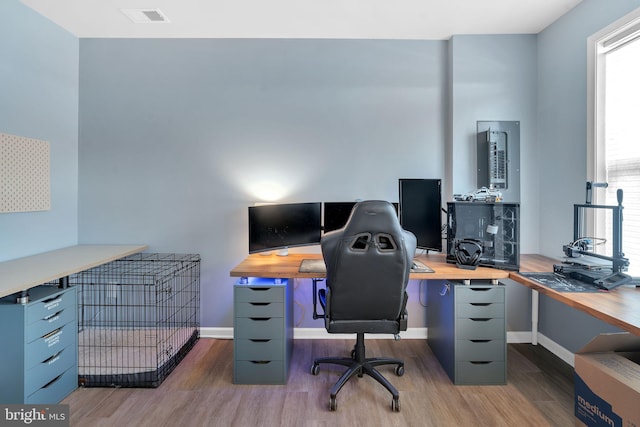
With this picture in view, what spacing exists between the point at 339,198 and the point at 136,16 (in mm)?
2213

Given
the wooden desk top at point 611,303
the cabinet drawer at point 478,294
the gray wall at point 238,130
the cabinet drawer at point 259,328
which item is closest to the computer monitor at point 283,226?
the gray wall at point 238,130

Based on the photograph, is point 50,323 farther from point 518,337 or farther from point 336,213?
point 518,337

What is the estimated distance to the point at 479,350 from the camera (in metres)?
2.21

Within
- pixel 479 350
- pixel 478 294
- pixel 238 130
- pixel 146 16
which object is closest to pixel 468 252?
pixel 478 294

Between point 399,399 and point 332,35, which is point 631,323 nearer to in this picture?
point 399,399

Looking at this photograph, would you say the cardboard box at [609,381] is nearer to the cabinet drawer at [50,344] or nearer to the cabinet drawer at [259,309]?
the cabinet drawer at [259,309]

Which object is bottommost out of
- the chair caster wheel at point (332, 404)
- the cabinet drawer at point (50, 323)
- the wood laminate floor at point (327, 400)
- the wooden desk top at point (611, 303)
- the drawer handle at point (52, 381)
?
the wood laminate floor at point (327, 400)

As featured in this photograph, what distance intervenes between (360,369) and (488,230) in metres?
1.34

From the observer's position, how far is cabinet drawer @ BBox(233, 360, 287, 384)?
2225 millimetres

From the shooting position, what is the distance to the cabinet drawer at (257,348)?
2.22 meters

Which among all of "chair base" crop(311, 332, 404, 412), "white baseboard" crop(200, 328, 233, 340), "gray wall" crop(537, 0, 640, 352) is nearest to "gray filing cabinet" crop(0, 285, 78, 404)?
"white baseboard" crop(200, 328, 233, 340)

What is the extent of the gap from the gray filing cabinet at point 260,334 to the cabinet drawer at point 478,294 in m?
1.20

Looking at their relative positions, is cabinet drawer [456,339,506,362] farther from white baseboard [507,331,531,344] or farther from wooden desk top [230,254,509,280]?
white baseboard [507,331,531,344]

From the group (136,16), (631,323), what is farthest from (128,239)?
(631,323)
